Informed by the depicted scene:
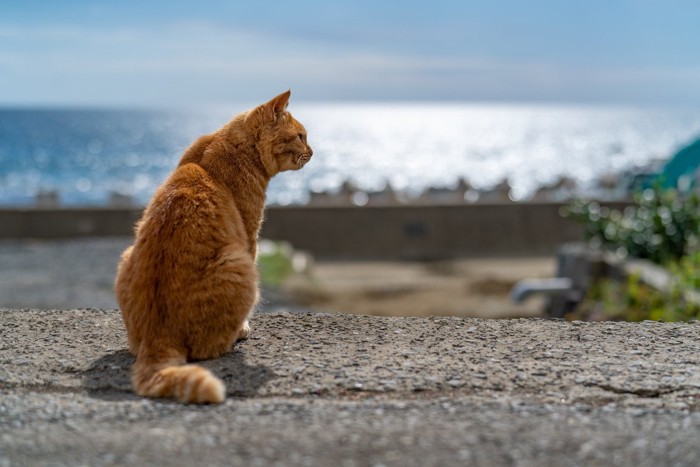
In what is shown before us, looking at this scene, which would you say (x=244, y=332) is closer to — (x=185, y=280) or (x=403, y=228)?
(x=185, y=280)

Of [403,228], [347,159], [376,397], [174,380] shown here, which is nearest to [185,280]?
[174,380]

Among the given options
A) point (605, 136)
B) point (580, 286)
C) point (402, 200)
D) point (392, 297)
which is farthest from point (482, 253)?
point (605, 136)

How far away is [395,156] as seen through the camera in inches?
4665

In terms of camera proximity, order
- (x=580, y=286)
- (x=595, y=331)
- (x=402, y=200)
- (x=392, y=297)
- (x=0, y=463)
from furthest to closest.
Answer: (x=402, y=200) → (x=392, y=297) → (x=580, y=286) → (x=595, y=331) → (x=0, y=463)

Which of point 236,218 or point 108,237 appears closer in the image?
point 236,218

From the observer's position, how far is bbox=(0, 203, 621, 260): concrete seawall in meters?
18.3

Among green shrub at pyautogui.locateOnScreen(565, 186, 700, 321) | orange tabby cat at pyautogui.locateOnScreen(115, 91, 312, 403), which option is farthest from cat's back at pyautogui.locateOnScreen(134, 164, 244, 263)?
green shrub at pyautogui.locateOnScreen(565, 186, 700, 321)

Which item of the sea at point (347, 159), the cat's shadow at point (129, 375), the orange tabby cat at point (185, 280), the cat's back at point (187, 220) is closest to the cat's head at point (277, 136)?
the orange tabby cat at point (185, 280)

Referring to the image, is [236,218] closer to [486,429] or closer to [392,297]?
[486,429]

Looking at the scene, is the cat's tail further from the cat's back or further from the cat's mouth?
the cat's mouth

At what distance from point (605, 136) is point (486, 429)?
Result: 16990 centimetres

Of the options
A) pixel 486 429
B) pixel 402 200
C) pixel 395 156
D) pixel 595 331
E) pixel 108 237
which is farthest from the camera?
pixel 395 156

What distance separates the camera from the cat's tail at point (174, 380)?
139 inches

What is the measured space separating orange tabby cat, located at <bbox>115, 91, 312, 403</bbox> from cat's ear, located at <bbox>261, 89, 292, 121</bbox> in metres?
0.46
